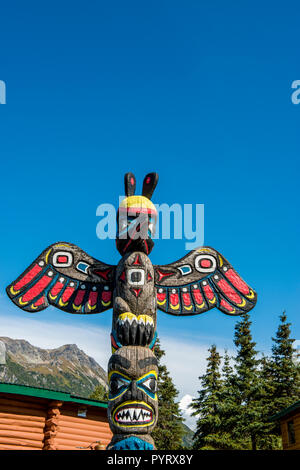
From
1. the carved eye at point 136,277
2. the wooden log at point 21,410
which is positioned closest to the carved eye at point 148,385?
the carved eye at point 136,277

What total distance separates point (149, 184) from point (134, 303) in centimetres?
290

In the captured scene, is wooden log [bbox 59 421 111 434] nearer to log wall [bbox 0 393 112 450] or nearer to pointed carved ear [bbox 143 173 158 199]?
log wall [bbox 0 393 112 450]

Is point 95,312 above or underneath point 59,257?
underneath

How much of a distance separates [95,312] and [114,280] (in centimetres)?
82

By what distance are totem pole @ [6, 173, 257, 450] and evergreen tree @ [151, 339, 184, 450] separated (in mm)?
20053

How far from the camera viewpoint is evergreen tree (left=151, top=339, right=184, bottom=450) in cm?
2848

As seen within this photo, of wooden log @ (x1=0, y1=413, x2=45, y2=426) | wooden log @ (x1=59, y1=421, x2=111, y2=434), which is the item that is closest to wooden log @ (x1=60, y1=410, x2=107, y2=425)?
wooden log @ (x1=59, y1=421, x2=111, y2=434)

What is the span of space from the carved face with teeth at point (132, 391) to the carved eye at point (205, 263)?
278 cm

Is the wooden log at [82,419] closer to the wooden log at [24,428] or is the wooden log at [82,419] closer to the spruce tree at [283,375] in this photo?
the wooden log at [24,428]

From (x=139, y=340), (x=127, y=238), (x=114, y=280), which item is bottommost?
(x=139, y=340)

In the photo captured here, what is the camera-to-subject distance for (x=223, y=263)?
10.0m

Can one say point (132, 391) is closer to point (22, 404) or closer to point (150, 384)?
point (150, 384)

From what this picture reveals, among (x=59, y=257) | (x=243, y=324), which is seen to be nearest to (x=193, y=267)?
(x=59, y=257)
